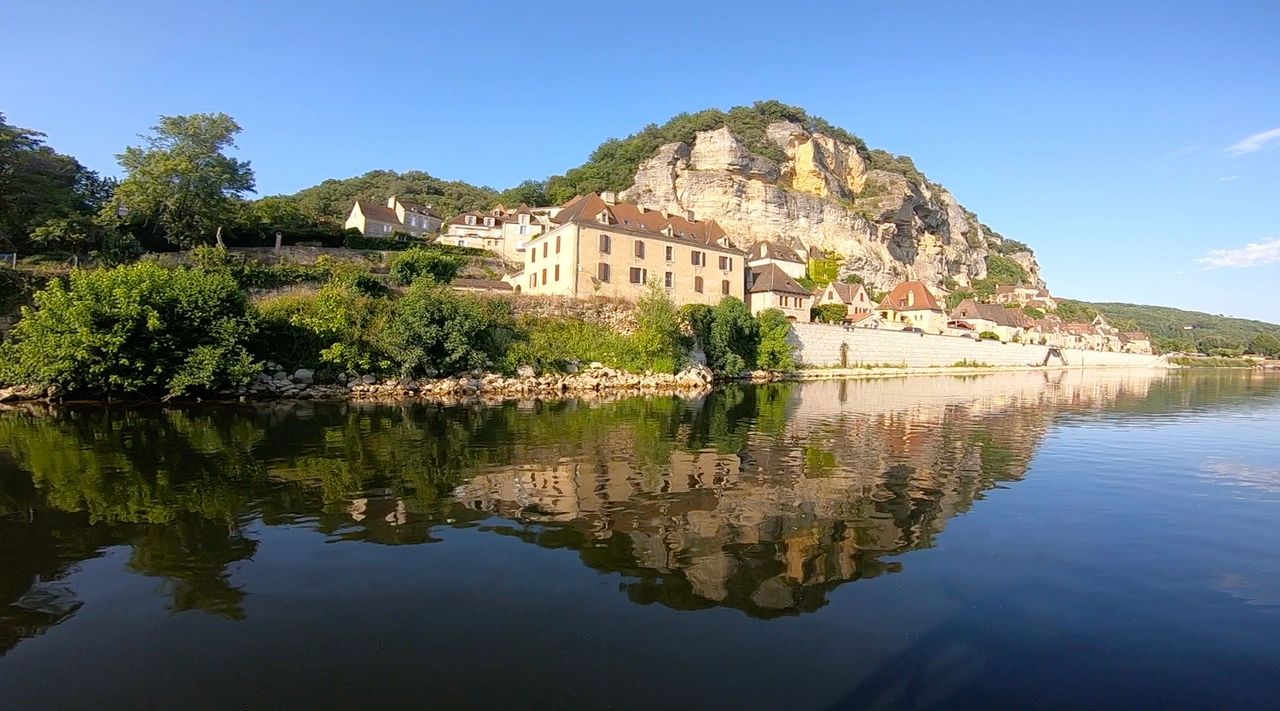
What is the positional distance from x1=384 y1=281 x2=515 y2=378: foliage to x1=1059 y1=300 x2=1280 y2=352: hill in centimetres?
13168

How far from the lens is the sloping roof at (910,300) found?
250 ft

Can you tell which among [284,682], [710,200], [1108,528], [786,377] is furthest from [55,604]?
[710,200]

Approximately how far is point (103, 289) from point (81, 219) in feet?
73.7

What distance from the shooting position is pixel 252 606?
Answer: 6.43 meters

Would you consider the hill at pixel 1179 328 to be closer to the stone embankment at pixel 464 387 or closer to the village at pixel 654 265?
the village at pixel 654 265

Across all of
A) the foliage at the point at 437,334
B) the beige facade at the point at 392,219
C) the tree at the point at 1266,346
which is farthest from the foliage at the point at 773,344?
the tree at the point at 1266,346

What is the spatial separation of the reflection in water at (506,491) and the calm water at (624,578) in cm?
7

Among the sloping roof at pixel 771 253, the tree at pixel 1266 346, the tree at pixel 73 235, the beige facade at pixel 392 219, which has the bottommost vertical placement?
the tree at pixel 1266 346

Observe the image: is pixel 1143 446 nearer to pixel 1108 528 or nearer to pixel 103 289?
pixel 1108 528

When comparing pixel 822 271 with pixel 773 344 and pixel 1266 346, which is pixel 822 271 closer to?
pixel 773 344

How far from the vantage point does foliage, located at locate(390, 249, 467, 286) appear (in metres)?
41.9

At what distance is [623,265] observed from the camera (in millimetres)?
45750

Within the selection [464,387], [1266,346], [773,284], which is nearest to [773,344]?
[773,284]

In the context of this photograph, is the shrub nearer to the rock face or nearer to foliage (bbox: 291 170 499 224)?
the rock face
